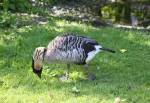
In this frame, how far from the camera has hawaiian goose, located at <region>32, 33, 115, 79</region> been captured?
8535 mm

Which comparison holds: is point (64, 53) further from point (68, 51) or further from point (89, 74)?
point (89, 74)

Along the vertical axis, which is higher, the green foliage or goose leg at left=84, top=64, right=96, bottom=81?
goose leg at left=84, top=64, right=96, bottom=81

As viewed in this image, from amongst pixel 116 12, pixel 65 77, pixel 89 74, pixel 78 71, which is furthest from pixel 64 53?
pixel 116 12

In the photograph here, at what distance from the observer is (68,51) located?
28.2ft

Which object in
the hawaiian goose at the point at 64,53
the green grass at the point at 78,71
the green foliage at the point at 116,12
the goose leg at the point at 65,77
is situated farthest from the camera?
the green foliage at the point at 116,12

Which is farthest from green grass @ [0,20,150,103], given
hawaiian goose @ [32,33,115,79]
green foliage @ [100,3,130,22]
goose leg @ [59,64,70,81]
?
green foliage @ [100,3,130,22]

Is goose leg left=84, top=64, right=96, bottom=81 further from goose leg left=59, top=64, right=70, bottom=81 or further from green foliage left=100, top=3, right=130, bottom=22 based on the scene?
green foliage left=100, top=3, right=130, bottom=22

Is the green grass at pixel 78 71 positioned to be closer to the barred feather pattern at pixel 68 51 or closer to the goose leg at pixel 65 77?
the goose leg at pixel 65 77

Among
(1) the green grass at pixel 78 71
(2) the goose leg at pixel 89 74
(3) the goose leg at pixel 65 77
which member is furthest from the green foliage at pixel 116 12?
(3) the goose leg at pixel 65 77

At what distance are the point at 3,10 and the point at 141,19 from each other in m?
4.63

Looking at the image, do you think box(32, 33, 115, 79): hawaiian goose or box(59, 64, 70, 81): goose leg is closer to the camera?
box(32, 33, 115, 79): hawaiian goose

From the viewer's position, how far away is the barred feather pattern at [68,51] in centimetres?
858

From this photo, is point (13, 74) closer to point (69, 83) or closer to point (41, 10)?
point (69, 83)

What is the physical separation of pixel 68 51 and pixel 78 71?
0.85m
